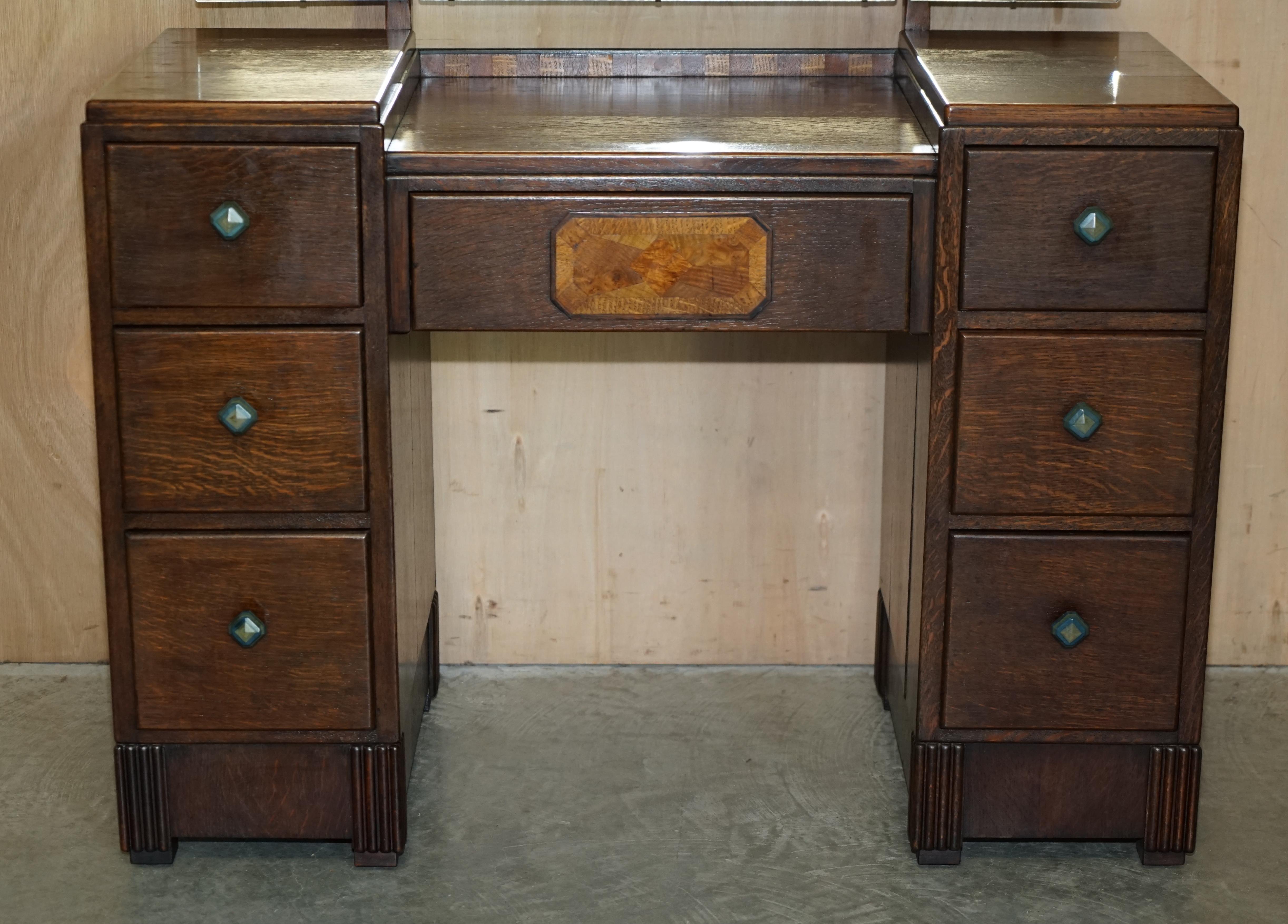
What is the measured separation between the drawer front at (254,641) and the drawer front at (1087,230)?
0.82 m

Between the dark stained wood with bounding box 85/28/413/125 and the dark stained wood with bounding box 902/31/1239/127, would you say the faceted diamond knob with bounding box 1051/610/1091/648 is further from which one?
the dark stained wood with bounding box 85/28/413/125

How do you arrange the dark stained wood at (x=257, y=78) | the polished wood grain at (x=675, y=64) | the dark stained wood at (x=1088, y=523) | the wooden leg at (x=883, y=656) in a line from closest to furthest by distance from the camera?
the dark stained wood at (x=257, y=78)
the dark stained wood at (x=1088, y=523)
the polished wood grain at (x=675, y=64)
the wooden leg at (x=883, y=656)

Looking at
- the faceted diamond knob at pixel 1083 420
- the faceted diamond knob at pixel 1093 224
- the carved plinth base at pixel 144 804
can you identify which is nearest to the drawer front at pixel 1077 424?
Answer: the faceted diamond knob at pixel 1083 420

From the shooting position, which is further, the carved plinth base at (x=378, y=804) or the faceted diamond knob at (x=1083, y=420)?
the carved plinth base at (x=378, y=804)

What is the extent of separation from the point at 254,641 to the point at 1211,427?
116 cm

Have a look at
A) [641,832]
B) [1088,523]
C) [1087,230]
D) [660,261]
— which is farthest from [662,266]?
[641,832]

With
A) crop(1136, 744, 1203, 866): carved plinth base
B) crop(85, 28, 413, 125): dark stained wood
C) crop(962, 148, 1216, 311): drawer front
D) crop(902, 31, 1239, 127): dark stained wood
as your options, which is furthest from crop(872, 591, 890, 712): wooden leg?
crop(85, 28, 413, 125): dark stained wood

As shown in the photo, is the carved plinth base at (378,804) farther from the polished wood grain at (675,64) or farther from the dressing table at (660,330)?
the polished wood grain at (675,64)

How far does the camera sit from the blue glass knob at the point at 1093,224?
1865mm

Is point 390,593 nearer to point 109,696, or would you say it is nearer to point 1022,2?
point 109,696

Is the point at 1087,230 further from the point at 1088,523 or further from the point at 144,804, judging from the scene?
the point at 144,804

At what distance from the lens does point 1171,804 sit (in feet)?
6.82

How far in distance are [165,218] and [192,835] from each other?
30.9 inches

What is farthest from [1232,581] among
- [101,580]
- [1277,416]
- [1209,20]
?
[101,580]
